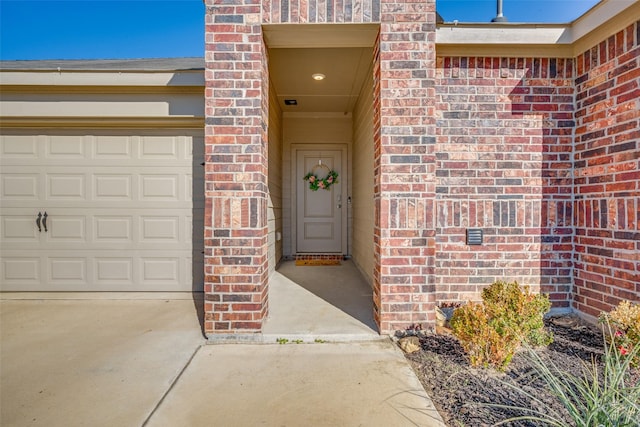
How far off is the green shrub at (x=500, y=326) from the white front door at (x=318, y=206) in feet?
12.3

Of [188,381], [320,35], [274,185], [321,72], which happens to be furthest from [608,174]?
[274,185]

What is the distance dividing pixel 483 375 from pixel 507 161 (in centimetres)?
201

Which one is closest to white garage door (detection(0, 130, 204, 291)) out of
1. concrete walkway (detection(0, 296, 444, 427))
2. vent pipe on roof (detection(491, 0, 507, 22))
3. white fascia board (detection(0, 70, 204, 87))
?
white fascia board (detection(0, 70, 204, 87))

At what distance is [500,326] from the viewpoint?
210 centimetres

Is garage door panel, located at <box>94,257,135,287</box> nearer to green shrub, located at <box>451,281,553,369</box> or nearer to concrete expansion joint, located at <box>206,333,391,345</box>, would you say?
concrete expansion joint, located at <box>206,333,391,345</box>

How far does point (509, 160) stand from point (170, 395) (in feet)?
11.2

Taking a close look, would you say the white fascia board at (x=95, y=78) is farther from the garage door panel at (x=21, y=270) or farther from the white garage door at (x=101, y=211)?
the garage door panel at (x=21, y=270)

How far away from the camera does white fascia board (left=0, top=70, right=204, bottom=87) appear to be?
11.4 ft

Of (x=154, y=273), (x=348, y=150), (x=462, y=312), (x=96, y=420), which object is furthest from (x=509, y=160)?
(x=154, y=273)

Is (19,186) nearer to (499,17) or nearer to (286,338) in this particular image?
(286,338)

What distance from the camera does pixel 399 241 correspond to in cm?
260

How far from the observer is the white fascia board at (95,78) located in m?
3.48

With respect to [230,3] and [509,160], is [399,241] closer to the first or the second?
[509,160]

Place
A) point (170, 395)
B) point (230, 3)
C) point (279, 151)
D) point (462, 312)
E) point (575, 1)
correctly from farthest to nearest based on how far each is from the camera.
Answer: point (279, 151), point (575, 1), point (230, 3), point (462, 312), point (170, 395)
